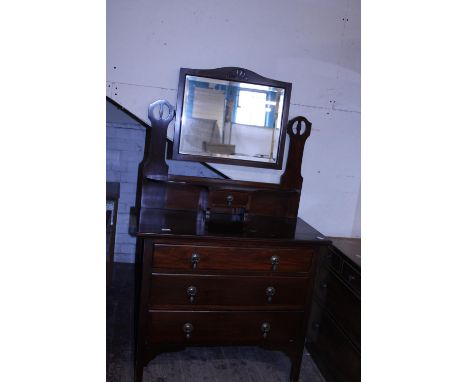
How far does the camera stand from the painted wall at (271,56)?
2.12m

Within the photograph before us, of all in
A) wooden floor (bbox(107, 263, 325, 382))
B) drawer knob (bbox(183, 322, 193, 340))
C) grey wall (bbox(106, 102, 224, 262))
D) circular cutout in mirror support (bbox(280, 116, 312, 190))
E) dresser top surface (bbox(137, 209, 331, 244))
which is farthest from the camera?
grey wall (bbox(106, 102, 224, 262))

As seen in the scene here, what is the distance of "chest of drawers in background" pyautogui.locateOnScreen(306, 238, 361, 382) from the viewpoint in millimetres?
2016

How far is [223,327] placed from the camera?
2010 millimetres

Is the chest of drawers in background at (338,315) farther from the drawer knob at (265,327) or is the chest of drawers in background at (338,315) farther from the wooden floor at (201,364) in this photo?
the drawer knob at (265,327)

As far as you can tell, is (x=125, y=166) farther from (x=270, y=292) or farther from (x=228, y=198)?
(x=270, y=292)

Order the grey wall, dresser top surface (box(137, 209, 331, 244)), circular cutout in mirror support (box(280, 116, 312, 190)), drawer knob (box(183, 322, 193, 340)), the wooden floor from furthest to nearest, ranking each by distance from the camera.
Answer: the grey wall → circular cutout in mirror support (box(280, 116, 312, 190)) → the wooden floor → drawer knob (box(183, 322, 193, 340)) → dresser top surface (box(137, 209, 331, 244))

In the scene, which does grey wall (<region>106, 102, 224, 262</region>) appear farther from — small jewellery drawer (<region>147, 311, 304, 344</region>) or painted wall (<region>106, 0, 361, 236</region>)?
small jewellery drawer (<region>147, 311, 304, 344</region>)

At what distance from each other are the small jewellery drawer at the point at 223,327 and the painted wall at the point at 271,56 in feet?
2.37

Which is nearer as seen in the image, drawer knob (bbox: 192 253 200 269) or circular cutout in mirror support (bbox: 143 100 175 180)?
drawer knob (bbox: 192 253 200 269)

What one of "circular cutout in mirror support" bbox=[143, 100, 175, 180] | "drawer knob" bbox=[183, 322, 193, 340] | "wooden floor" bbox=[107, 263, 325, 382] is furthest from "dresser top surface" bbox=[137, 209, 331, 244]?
"wooden floor" bbox=[107, 263, 325, 382]

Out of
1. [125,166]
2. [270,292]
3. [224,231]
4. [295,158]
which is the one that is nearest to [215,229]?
[224,231]

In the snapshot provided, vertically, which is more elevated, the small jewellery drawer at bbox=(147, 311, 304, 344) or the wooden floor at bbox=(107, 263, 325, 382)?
the small jewellery drawer at bbox=(147, 311, 304, 344)

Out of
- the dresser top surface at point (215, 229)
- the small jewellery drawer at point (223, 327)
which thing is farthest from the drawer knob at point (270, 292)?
the dresser top surface at point (215, 229)
